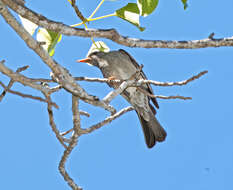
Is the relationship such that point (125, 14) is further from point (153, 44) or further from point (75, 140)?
point (75, 140)

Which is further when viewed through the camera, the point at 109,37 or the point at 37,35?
the point at 37,35

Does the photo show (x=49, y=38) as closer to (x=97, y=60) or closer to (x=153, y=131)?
(x=153, y=131)

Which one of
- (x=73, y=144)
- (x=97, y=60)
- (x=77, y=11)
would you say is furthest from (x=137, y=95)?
(x=77, y=11)

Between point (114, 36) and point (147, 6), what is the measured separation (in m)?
0.26

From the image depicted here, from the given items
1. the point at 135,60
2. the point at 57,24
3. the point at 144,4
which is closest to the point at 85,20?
the point at 57,24

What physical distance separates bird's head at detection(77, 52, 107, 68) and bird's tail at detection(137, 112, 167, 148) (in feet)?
3.17

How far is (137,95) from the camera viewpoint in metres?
4.57

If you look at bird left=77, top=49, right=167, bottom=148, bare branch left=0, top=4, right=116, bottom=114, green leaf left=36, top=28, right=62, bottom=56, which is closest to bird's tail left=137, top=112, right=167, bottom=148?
bird left=77, top=49, right=167, bottom=148

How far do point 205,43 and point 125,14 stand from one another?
552 mm

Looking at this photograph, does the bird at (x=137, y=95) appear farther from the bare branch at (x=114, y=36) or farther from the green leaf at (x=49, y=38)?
the bare branch at (x=114, y=36)

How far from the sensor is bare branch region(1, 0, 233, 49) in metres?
2.15

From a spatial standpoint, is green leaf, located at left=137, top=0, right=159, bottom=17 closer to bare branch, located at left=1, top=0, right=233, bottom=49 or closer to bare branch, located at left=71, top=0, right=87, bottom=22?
bare branch, located at left=1, top=0, right=233, bottom=49

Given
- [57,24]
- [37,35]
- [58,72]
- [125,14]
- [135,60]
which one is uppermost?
[135,60]

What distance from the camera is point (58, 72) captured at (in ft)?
7.44
